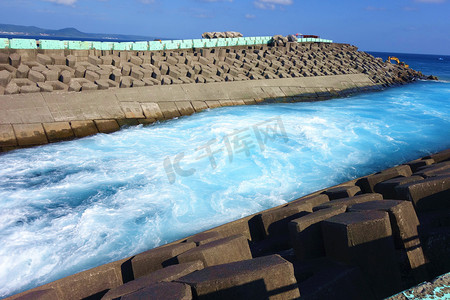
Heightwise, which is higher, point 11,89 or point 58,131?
point 11,89

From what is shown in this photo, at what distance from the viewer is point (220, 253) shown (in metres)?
3.08

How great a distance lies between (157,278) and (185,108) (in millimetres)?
9666

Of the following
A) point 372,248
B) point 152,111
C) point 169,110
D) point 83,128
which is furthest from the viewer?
point 169,110

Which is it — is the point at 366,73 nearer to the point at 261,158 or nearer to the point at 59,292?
the point at 261,158

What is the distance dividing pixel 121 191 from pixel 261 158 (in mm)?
3644

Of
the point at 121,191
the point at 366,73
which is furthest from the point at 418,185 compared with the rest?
the point at 366,73

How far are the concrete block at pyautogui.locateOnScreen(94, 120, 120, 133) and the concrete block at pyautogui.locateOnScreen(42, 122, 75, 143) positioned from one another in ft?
2.53

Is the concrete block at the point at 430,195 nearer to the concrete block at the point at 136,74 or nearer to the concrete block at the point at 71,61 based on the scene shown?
the concrete block at the point at 136,74

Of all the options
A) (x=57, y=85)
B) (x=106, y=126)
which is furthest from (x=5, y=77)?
(x=106, y=126)

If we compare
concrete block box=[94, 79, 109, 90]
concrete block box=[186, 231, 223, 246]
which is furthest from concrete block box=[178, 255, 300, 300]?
concrete block box=[94, 79, 109, 90]

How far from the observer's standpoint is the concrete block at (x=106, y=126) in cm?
989

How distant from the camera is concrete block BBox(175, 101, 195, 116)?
1192 centimetres

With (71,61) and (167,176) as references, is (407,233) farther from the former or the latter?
(71,61)

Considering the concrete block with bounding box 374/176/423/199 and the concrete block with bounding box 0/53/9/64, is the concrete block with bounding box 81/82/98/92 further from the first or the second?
the concrete block with bounding box 374/176/423/199
